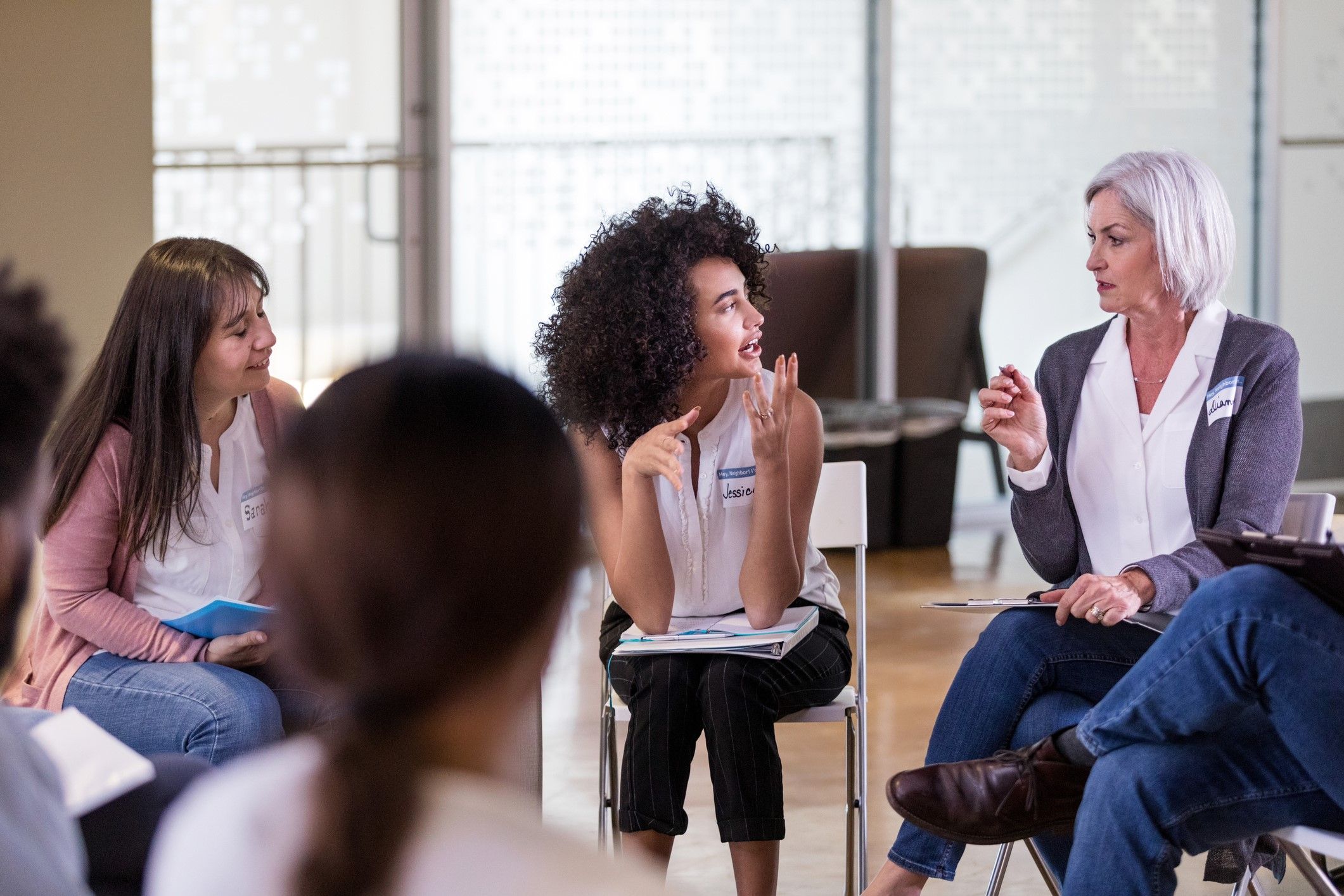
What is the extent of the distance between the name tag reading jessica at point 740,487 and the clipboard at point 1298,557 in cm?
82

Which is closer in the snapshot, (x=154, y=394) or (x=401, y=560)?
(x=401, y=560)

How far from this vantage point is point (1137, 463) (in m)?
2.38

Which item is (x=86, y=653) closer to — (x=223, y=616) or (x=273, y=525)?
(x=223, y=616)

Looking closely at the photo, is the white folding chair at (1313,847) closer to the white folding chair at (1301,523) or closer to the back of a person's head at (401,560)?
the white folding chair at (1301,523)

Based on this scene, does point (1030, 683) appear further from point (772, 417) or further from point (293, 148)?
point (293, 148)

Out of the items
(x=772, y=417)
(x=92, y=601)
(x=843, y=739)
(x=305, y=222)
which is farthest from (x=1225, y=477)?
(x=305, y=222)

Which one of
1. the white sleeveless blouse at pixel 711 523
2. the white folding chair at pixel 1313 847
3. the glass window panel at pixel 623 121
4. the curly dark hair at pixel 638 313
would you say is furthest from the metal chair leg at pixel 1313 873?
the glass window panel at pixel 623 121

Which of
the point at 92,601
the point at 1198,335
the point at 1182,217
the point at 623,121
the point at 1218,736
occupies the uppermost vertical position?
the point at 623,121

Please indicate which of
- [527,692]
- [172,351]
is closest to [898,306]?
[172,351]

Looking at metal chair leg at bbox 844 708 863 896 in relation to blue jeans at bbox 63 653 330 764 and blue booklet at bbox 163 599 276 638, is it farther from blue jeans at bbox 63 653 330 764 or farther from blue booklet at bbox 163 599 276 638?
blue booklet at bbox 163 599 276 638

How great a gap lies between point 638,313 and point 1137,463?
94cm

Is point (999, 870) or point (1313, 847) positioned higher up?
point (1313, 847)

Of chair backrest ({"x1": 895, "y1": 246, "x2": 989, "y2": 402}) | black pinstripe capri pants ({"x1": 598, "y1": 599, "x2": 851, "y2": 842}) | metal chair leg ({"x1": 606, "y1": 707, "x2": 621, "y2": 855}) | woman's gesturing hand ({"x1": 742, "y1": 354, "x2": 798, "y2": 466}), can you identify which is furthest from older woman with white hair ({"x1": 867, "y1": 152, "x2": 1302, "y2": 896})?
chair backrest ({"x1": 895, "y1": 246, "x2": 989, "y2": 402})

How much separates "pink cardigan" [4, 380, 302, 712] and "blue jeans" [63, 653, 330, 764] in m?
0.03
